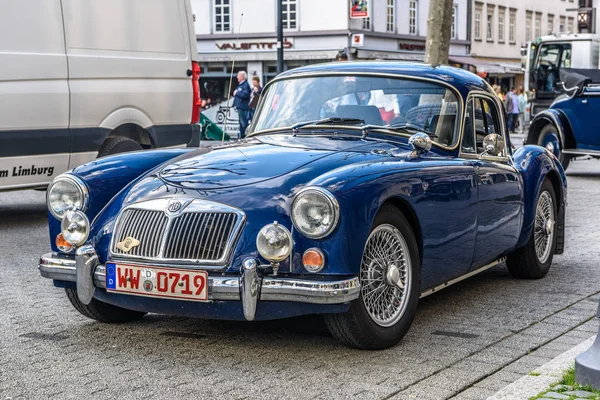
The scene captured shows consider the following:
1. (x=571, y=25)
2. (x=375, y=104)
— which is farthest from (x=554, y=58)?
(x=571, y=25)

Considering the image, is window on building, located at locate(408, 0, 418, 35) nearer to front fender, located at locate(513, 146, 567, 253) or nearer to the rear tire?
front fender, located at locate(513, 146, 567, 253)

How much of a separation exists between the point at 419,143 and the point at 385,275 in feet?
3.12

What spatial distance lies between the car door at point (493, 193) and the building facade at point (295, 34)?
1418 inches

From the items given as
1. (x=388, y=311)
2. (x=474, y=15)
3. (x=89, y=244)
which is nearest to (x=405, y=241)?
(x=388, y=311)

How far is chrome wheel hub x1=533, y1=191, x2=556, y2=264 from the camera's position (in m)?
7.75

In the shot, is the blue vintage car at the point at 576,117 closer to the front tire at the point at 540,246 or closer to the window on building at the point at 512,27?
the front tire at the point at 540,246

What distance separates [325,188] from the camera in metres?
5.09

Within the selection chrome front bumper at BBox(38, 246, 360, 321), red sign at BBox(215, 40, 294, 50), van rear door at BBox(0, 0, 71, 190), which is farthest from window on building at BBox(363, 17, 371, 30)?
chrome front bumper at BBox(38, 246, 360, 321)

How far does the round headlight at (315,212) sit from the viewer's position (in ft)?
16.6

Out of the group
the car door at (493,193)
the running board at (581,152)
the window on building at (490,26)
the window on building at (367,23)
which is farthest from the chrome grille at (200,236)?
the window on building at (490,26)

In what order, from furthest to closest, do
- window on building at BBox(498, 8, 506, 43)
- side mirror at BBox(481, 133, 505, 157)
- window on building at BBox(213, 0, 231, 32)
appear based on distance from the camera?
window on building at BBox(498, 8, 506, 43) → window on building at BBox(213, 0, 231, 32) → side mirror at BBox(481, 133, 505, 157)

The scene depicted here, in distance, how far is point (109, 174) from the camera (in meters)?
6.04

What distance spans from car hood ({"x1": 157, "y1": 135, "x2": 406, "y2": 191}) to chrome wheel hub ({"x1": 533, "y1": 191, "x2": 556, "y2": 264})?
202 cm

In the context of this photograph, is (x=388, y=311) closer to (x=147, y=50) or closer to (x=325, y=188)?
(x=325, y=188)
